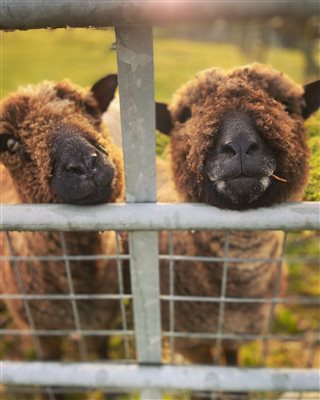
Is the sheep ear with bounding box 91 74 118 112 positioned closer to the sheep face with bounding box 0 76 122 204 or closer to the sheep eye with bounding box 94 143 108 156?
the sheep face with bounding box 0 76 122 204

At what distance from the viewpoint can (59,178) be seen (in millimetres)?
1986

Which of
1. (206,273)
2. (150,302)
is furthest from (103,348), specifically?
(150,302)

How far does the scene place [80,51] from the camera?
99.8 inches

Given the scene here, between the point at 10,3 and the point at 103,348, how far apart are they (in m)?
3.17

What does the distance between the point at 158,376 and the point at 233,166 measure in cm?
119

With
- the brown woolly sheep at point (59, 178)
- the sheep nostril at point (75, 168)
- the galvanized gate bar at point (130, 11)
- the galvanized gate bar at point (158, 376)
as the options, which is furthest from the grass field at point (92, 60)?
the galvanized gate bar at point (158, 376)

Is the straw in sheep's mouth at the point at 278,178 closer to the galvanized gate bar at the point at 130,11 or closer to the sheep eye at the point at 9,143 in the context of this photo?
the galvanized gate bar at the point at 130,11

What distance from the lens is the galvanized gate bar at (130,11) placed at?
1.14m

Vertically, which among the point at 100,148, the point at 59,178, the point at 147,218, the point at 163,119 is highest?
the point at 163,119

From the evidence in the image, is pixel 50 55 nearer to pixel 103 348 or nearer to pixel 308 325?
pixel 103 348

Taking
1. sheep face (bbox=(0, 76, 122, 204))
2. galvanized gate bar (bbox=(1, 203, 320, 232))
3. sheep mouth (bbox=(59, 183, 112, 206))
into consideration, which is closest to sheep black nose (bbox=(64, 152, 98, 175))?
sheep face (bbox=(0, 76, 122, 204))

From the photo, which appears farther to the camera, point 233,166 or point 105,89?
point 105,89

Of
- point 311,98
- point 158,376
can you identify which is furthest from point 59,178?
point 311,98

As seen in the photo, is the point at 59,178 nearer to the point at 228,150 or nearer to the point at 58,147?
the point at 58,147
